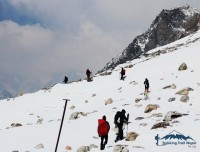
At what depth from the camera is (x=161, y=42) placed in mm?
199125

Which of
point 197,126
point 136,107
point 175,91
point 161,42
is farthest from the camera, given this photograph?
point 161,42

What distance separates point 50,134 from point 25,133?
8.03 feet

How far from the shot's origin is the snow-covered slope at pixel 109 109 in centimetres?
2798

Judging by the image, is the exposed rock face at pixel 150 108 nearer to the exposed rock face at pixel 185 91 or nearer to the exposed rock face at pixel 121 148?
the exposed rock face at pixel 185 91

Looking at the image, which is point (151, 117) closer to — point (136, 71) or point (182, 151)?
point (182, 151)

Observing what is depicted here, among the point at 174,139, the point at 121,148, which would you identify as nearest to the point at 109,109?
the point at 174,139

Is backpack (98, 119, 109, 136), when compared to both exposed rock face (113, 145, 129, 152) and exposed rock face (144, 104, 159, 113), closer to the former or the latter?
exposed rock face (113, 145, 129, 152)

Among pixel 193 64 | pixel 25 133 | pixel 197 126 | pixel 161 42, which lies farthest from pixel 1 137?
pixel 161 42

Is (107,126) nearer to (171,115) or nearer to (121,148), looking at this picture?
(121,148)

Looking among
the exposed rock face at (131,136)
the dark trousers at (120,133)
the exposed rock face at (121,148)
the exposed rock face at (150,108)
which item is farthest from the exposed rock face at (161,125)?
the exposed rock face at (150,108)

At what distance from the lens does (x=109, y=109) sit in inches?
1629

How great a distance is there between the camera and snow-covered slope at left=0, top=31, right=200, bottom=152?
28.0 metres

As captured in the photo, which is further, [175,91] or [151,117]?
[175,91]

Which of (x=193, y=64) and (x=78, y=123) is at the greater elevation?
(x=193, y=64)
